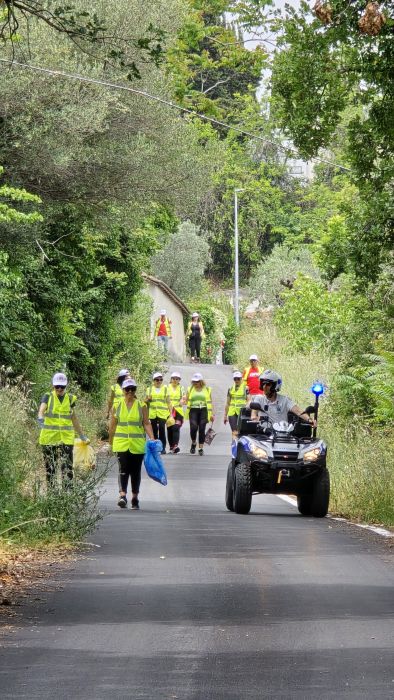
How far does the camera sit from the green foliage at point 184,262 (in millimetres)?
86125

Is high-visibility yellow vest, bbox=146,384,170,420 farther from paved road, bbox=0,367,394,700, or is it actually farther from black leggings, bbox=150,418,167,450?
paved road, bbox=0,367,394,700

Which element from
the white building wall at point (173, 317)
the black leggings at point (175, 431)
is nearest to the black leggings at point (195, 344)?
the white building wall at point (173, 317)

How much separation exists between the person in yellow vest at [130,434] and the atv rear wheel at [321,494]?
240cm

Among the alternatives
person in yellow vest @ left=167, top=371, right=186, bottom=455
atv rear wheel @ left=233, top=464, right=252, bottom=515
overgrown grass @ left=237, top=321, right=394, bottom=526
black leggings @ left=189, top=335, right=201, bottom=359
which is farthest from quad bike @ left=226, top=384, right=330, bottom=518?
black leggings @ left=189, top=335, right=201, bottom=359

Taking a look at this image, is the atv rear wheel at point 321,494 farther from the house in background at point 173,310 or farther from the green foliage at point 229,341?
the green foliage at point 229,341

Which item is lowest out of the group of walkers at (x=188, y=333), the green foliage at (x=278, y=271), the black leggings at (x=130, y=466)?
the black leggings at (x=130, y=466)

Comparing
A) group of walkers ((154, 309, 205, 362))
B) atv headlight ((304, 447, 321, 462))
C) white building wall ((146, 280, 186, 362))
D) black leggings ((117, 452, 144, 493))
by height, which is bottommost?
black leggings ((117, 452, 144, 493))

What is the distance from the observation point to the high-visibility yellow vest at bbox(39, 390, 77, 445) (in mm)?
19797

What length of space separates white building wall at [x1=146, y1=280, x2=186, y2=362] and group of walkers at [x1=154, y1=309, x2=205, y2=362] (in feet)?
27.1

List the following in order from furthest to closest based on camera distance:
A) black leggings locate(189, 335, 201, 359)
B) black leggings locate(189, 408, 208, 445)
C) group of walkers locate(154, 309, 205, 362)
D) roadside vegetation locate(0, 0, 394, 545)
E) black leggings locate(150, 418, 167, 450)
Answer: black leggings locate(189, 335, 201, 359)
group of walkers locate(154, 309, 205, 362)
black leggings locate(189, 408, 208, 445)
black leggings locate(150, 418, 167, 450)
roadside vegetation locate(0, 0, 394, 545)

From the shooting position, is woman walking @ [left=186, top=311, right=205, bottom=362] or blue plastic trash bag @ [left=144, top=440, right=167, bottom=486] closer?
blue plastic trash bag @ [left=144, top=440, right=167, bottom=486]

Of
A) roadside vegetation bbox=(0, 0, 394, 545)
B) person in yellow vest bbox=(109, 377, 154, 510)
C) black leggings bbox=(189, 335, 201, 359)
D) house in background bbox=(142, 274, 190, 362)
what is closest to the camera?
roadside vegetation bbox=(0, 0, 394, 545)

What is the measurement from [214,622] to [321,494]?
9.36 meters

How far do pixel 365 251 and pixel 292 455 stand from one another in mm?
2972
